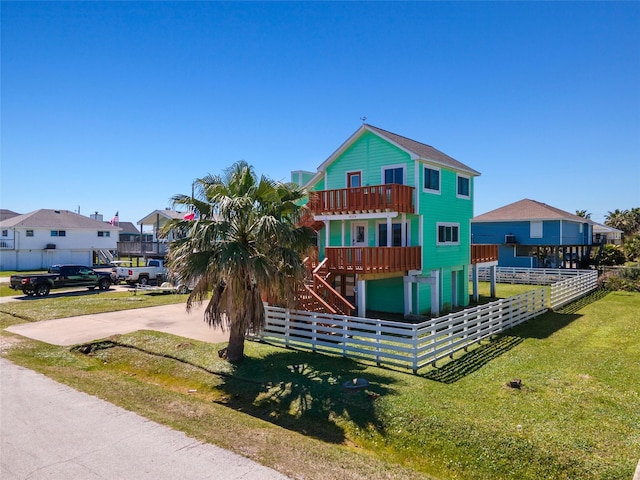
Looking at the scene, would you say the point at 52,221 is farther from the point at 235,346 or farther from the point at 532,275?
the point at 532,275

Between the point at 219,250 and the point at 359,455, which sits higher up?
the point at 219,250

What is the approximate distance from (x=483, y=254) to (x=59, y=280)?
85.8 ft

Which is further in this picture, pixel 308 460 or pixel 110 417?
pixel 110 417

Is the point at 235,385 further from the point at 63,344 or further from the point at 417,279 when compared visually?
the point at 417,279

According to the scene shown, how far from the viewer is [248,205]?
1172 cm

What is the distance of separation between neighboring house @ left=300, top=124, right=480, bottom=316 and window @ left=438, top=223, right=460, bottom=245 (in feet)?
0.17

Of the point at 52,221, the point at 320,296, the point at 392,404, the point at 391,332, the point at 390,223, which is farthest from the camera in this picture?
the point at 52,221

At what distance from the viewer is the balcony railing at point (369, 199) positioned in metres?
18.6

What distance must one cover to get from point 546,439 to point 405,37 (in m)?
14.6

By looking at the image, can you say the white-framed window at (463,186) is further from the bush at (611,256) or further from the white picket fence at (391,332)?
the bush at (611,256)

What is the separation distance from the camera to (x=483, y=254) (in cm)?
2552

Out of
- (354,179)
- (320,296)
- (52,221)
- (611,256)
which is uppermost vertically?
(354,179)

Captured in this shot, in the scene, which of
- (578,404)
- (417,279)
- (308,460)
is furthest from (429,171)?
(308,460)

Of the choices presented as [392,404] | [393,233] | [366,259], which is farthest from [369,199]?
[392,404]
